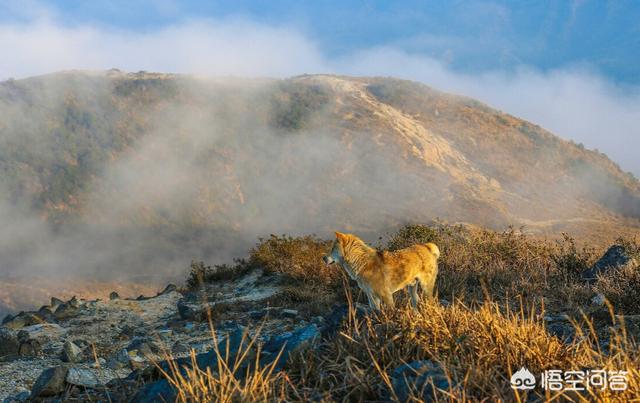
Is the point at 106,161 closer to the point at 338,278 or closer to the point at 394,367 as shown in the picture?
the point at 338,278

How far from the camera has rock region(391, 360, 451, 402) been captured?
3178 millimetres

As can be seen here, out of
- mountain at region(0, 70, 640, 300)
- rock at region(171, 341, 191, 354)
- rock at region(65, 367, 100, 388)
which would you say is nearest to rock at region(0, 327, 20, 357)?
rock at region(171, 341, 191, 354)

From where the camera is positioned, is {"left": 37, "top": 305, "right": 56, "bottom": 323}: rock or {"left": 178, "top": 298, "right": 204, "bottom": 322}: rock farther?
{"left": 37, "top": 305, "right": 56, "bottom": 323}: rock

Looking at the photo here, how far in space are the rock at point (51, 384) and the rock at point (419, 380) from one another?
3.11 metres

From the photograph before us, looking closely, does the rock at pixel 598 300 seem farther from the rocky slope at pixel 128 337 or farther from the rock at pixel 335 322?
the rock at pixel 335 322

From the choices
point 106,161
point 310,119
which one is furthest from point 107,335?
point 310,119

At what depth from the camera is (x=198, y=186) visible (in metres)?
49.7

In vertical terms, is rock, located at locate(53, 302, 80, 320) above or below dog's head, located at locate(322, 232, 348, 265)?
below

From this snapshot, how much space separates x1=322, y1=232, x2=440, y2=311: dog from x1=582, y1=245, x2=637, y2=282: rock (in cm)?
363

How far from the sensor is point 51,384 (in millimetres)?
4922

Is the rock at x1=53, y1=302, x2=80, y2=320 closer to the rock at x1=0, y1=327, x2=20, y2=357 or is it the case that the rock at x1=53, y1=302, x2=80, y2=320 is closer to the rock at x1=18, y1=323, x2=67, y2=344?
the rock at x1=18, y1=323, x2=67, y2=344

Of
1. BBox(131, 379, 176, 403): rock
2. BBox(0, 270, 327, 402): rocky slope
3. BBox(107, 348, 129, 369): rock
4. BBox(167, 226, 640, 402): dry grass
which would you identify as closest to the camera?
BBox(167, 226, 640, 402): dry grass

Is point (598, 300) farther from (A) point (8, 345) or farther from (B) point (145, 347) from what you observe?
(A) point (8, 345)

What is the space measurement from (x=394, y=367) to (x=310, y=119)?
55.9 meters
